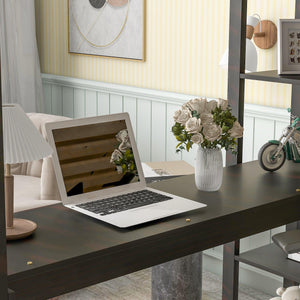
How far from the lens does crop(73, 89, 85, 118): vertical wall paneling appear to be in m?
4.39

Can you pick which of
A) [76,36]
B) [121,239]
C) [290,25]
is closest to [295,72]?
[290,25]

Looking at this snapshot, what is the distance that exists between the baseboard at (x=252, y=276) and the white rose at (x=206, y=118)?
5.25 ft

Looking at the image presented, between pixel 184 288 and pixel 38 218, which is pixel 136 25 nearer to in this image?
pixel 184 288

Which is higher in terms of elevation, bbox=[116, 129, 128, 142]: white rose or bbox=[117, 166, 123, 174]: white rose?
bbox=[116, 129, 128, 142]: white rose

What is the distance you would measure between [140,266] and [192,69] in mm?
2133

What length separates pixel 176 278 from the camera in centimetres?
315

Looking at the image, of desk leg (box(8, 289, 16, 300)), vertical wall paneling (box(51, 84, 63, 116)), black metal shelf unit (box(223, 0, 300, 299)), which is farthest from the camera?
vertical wall paneling (box(51, 84, 63, 116))

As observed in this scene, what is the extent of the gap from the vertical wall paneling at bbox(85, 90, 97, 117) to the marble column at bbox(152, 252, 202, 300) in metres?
1.49

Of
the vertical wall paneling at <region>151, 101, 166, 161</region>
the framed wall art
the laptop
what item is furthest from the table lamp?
the framed wall art

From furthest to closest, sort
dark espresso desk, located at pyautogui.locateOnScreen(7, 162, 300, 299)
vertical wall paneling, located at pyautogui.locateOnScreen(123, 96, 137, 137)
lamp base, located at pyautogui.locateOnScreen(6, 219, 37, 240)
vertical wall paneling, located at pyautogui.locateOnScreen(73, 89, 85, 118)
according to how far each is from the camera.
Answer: vertical wall paneling, located at pyautogui.locateOnScreen(73, 89, 85, 118), vertical wall paneling, located at pyautogui.locateOnScreen(123, 96, 137, 137), lamp base, located at pyautogui.locateOnScreen(6, 219, 37, 240), dark espresso desk, located at pyautogui.locateOnScreen(7, 162, 300, 299)

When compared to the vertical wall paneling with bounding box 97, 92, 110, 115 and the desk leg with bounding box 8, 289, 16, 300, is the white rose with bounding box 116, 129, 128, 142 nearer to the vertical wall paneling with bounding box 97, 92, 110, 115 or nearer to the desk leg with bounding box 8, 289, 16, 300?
the desk leg with bounding box 8, 289, 16, 300

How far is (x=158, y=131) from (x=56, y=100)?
41.2 inches

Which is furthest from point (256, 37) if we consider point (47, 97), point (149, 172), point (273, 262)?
point (47, 97)

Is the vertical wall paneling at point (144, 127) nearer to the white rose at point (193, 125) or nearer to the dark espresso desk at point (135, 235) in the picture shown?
the dark espresso desk at point (135, 235)
